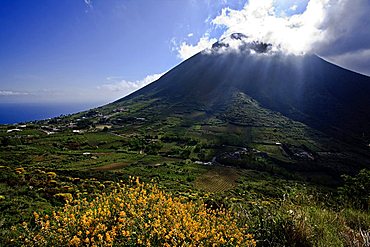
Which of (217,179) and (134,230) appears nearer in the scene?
(134,230)

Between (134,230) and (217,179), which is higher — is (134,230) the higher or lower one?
the higher one

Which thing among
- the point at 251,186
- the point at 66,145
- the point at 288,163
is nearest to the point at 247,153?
the point at 288,163

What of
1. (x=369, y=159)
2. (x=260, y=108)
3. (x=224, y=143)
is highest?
(x=260, y=108)

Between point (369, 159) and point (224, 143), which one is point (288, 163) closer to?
point (224, 143)

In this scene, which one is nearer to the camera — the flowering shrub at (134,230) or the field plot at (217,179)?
the flowering shrub at (134,230)

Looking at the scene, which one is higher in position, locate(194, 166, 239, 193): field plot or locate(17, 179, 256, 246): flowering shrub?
locate(17, 179, 256, 246): flowering shrub

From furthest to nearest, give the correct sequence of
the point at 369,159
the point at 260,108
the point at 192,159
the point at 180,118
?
the point at 260,108, the point at 180,118, the point at 369,159, the point at 192,159

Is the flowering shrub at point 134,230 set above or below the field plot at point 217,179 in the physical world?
above

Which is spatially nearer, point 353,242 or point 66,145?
point 353,242

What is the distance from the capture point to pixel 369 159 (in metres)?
117

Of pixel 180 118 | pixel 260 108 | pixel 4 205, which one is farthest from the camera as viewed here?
pixel 260 108

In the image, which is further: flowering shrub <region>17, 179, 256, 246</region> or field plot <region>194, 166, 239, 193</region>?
field plot <region>194, 166, 239, 193</region>

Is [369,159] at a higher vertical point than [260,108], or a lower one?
lower

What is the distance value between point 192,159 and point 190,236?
89.5 meters
